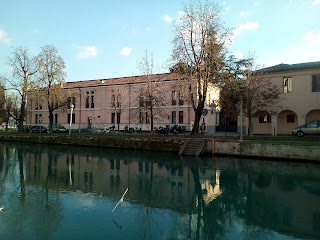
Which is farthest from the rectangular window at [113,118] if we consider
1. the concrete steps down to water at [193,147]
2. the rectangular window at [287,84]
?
the rectangular window at [287,84]

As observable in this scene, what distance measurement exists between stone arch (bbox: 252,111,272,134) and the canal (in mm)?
17178

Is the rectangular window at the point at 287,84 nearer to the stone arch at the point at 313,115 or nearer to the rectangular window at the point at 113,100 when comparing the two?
the stone arch at the point at 313,115

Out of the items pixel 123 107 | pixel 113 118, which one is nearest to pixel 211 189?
pixel 123 107

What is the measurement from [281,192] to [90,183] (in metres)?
7.94

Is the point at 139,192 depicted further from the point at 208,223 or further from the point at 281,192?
the point at 281,192

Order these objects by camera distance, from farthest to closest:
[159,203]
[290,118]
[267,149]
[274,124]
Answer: [290,118], [274,124], [267,149], [159,203]

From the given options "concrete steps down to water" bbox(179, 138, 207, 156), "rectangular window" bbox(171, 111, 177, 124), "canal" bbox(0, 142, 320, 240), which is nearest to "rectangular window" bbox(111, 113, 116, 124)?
"rectangular window" bbox(171, 111, 177, 124)

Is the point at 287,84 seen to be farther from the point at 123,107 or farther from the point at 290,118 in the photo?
the point at 123,107

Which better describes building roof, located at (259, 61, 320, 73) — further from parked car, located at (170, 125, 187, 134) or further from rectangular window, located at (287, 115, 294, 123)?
parked car, located at (170, 125, 187, 134)

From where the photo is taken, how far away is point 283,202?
1049cm

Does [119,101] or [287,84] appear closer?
[287,84]

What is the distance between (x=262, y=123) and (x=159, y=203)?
27.9m

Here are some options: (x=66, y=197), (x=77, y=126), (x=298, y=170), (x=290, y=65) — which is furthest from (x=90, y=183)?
(x=77, y=126)

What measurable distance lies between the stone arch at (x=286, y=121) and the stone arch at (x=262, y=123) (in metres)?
1.08
